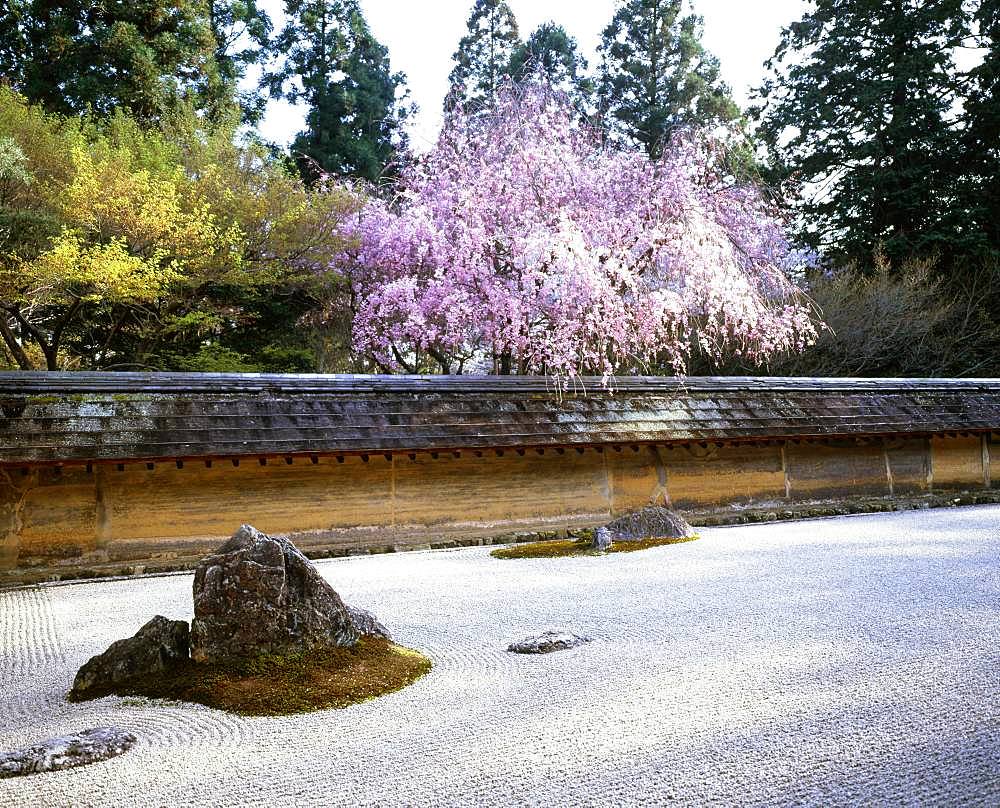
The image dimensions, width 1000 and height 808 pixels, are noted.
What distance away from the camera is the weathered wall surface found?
277 inches

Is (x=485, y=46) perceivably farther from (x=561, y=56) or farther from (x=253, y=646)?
(x=253, y=646)

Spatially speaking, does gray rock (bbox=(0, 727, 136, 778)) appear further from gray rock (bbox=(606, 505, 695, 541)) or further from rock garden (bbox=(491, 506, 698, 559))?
gray rock (bbox=(606, 505, 695, 541))

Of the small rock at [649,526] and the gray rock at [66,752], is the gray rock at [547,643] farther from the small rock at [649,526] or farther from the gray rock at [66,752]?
the small rock at [649,526]

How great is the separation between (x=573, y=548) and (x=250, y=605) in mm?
4499

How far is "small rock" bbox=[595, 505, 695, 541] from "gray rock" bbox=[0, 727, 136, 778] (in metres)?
5.54

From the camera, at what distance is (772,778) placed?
235 centimetres

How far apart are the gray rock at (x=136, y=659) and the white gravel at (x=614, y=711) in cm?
16

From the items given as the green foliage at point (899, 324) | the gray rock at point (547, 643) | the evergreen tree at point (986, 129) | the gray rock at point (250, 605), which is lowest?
the gray rock at point (547, 643)

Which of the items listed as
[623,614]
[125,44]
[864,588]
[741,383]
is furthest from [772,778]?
[125,44]

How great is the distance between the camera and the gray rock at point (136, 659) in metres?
3.54

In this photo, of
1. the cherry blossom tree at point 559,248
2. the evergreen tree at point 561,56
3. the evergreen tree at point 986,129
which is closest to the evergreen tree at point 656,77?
the evergreen tree at point 561,56

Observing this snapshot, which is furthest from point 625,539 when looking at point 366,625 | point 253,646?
point 253,646

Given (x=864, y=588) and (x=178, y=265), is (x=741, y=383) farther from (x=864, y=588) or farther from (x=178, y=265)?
(x=178, y=265)

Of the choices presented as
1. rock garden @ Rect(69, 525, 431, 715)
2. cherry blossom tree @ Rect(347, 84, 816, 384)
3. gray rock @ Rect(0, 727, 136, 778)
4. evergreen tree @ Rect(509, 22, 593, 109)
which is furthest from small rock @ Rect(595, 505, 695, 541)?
evergreen tree @ Rect(509, 22, 593, 109)
